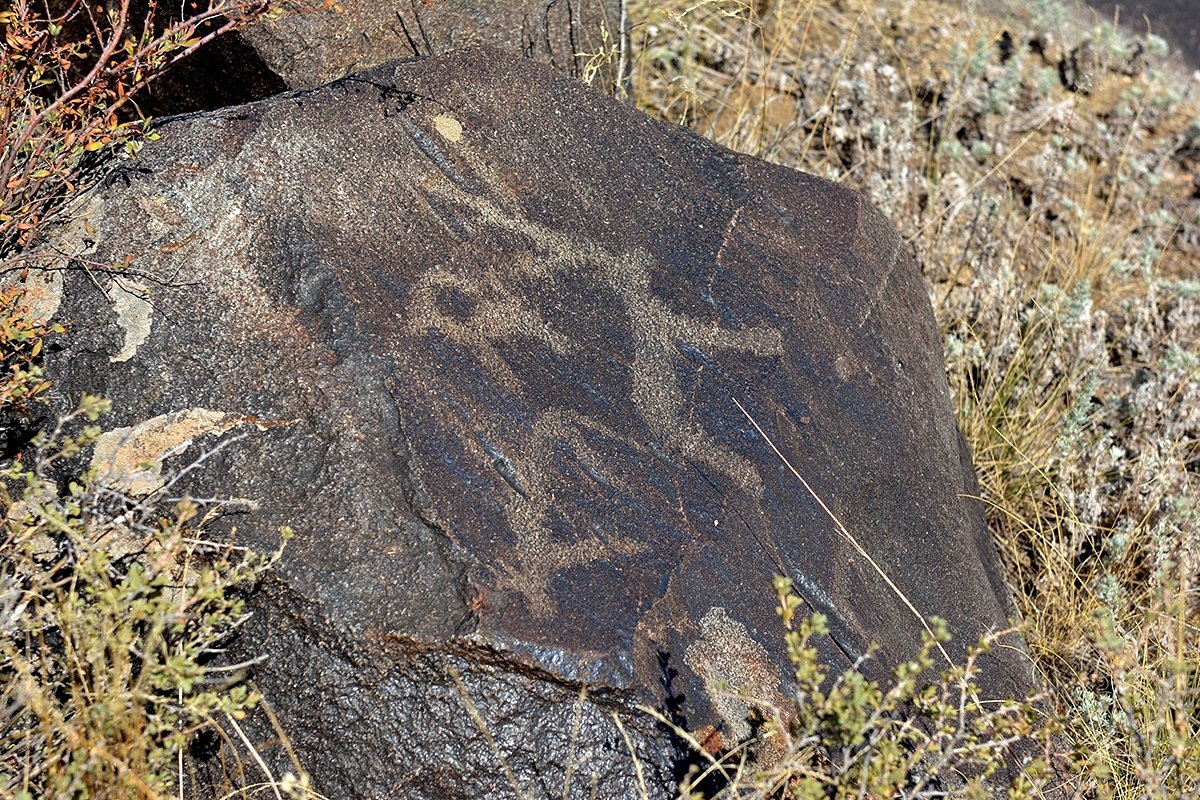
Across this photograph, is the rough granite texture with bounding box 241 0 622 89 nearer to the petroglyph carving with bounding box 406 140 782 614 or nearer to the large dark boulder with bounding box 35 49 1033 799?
the large dark boulder with bounding box 35 49 1033 799

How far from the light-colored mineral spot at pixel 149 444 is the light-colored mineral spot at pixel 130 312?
148 millimetres

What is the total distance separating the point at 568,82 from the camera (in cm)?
Result: 279

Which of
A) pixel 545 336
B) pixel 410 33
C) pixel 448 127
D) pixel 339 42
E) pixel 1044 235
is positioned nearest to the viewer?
pixel 545 336

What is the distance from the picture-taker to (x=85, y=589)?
198 centimetres

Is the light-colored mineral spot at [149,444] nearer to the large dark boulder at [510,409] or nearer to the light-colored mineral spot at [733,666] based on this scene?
the large dark boulder at [510,409]

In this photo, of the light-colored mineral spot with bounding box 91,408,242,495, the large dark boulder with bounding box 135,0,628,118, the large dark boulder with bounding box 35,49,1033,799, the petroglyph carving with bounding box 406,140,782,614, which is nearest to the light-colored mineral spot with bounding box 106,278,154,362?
the large dark boulder with bounding box 35,49,1033,799

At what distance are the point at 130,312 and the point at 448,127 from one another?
2.49 feet

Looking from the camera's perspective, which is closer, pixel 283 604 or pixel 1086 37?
pixel 283 604

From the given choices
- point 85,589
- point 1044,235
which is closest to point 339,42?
point 85,589

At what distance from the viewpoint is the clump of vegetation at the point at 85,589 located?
6.09ft

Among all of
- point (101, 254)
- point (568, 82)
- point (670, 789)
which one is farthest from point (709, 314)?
point (101, 254)

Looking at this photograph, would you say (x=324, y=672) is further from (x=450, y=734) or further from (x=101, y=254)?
(x=101, y=254)

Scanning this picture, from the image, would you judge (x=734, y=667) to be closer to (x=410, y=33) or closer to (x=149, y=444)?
(x=149, y=444)

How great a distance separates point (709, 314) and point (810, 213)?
1.48 feet
